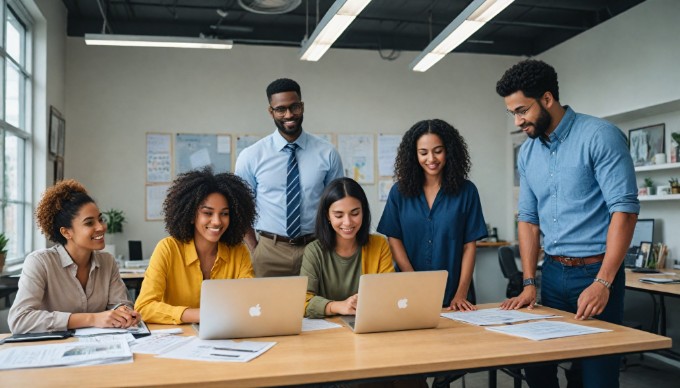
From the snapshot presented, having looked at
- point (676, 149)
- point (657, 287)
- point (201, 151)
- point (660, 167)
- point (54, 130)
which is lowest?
point (657, 287)

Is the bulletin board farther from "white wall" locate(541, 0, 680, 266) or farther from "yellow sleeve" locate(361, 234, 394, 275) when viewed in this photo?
"yellow sleeve" locate(361, 234, 394, 275)

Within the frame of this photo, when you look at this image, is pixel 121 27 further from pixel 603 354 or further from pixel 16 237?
pixel 603 354

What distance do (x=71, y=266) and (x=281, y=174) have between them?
3.58 feet

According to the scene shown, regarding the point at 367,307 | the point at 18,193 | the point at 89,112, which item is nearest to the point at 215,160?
the point at 89,112

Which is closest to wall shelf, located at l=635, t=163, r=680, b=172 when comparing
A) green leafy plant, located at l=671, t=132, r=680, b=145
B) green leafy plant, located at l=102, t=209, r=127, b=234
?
green leafy plant, located at l=671, t=132, r=680, b=145

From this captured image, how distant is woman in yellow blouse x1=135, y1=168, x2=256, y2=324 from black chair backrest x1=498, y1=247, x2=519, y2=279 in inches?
135

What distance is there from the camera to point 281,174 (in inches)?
116

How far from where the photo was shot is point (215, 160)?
20.1 feet

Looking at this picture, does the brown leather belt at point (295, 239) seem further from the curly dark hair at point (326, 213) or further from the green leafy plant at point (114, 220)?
the green leafy plant at point (114, 220)

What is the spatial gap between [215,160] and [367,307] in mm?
4536

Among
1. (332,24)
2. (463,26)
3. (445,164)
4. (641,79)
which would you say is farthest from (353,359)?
(641,79)

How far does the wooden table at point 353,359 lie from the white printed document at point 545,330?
4 centimetres

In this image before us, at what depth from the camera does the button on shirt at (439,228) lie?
250 cm

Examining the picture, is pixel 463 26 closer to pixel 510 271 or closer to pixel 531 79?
pixel 531 79
